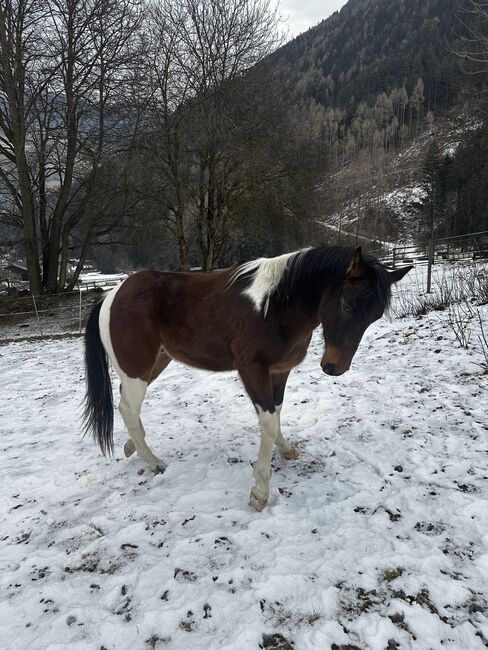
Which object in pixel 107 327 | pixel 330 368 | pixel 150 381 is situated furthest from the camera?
pixel 150 381

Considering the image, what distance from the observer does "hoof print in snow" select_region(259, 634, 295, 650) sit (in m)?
1.52

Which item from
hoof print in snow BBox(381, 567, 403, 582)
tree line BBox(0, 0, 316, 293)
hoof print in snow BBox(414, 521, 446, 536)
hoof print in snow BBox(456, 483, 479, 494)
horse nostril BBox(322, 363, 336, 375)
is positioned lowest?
hoof print in snow BBox(381, 567, 403, 582)

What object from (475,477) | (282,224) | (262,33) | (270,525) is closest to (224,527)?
(270,525)

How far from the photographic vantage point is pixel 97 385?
317 centimetres

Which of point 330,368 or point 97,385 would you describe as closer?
point 330,368

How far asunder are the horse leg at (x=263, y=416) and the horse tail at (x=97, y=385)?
1437mm

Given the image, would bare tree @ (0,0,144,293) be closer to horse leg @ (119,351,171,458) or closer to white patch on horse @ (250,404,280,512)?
horse leg @ (119,351,171,458)

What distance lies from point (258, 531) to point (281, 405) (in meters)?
1.05

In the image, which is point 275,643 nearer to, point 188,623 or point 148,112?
point 188,623

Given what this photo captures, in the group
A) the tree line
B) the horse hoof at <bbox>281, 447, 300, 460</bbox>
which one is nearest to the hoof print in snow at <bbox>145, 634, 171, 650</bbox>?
the horse hoof at <bbox>281, 447, 300, 460</bbox>

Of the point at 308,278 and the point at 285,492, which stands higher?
the point at 308,278

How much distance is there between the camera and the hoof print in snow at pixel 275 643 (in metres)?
1.52

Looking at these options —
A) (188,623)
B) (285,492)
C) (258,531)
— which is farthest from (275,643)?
(285,492)

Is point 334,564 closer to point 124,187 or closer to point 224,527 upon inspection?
point 224,527
